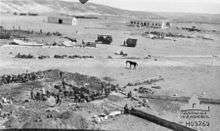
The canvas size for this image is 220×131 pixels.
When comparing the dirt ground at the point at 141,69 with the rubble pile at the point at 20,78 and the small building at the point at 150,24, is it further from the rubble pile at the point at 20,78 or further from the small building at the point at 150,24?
the small building at the point at 150,24

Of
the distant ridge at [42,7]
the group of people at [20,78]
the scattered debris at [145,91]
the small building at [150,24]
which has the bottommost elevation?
the scattered debris at [145,91]

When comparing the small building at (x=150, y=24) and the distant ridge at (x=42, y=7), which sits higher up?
the distant ridge at (x=42, y=7)

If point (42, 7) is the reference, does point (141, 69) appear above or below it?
below

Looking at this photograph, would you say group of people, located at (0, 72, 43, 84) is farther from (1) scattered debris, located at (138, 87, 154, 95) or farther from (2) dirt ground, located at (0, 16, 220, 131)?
(1) scattered debris, located at (138, 87, 154, 95)

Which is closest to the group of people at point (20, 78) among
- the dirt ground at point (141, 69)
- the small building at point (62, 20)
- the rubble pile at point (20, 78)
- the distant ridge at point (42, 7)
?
the rubble pile at point (20, 78)

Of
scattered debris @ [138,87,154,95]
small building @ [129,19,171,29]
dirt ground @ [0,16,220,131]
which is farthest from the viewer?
small building @ [129,19,171,29]

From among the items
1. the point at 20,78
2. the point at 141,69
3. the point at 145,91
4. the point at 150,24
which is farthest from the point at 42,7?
the point at 145,91

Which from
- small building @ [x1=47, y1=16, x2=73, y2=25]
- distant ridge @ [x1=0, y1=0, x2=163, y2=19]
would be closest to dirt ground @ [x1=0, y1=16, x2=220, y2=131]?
small building @ [x1=47, y1=16, x2=73, y2=25]

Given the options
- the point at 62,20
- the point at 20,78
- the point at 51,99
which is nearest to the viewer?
the point at 51,99

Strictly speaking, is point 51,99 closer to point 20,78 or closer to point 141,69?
point 20,78

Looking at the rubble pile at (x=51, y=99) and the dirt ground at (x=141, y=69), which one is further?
the dirt ground at (x=141, y=69)

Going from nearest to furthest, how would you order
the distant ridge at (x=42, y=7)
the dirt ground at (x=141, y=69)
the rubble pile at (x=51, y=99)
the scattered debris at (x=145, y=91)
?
the rubble pile at (x=51, y=99) → the dirt ground at (x=141, y=69) → the scattered debris at (x=145, y=91) → the distant ridge at (x=42, y=7)

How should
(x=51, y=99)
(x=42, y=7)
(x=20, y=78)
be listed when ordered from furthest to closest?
1. (x=42, y=7)
2. (x=20, y=78)
3. (x=51, y=99)
